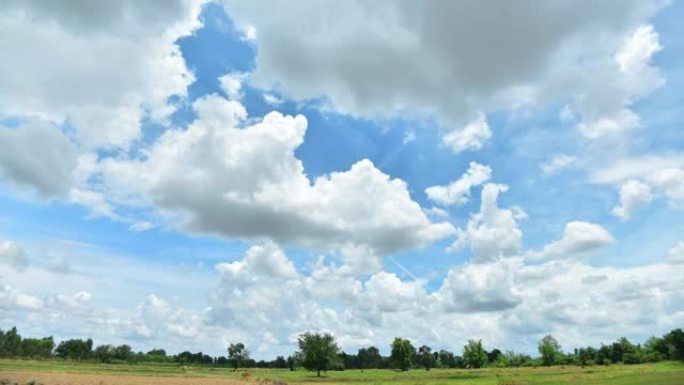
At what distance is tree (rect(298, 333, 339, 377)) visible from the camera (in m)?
140

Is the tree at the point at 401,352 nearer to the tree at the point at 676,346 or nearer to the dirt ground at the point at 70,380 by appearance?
the tree at the point at 676,346

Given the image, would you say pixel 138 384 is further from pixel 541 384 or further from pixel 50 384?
pixel 541 384

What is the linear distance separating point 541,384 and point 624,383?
10718 mm

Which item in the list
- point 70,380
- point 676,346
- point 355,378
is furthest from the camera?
point 676,346

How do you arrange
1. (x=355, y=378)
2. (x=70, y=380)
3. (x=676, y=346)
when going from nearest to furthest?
(x=70, y=380), (x=355, y=378), (x=676, y=346)

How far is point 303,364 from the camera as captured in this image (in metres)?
143

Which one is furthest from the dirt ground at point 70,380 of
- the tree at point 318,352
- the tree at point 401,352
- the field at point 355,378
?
the tree at point 401,352

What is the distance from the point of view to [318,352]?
140 meters

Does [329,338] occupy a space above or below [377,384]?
above

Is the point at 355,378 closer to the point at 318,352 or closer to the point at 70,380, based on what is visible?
the point at 318,352

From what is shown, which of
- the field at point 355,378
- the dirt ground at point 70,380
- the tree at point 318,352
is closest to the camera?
the dirt ground at point 70,380

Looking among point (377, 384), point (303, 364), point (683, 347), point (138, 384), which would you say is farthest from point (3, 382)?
point (683, 347)

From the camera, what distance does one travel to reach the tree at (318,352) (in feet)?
460

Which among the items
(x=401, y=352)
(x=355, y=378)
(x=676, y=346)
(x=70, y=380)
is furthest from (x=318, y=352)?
(x=676, y=346)
